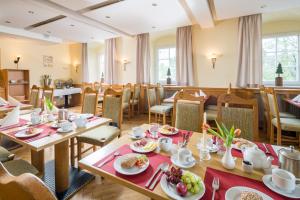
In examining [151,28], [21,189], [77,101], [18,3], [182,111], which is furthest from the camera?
[77,101]

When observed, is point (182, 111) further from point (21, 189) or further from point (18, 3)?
point (18, 3)

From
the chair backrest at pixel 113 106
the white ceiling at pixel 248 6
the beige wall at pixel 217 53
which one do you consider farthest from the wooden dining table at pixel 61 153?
the beige wall at pixel 217 53

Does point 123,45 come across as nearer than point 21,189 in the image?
No

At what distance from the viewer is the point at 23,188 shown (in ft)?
1.31

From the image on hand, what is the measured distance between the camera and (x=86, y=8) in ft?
11.6

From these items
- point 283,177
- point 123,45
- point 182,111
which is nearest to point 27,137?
point 182,111

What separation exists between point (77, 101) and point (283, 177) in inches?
291

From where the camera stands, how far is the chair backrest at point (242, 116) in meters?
1.51

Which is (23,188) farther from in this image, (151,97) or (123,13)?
(123,13)

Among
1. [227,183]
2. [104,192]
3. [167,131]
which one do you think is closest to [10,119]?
[104,192]

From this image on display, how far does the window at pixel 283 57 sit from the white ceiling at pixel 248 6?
975 mm

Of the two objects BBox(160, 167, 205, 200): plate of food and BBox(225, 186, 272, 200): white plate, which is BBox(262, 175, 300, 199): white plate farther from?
BBox(160, 167, 205, 200): plate of food

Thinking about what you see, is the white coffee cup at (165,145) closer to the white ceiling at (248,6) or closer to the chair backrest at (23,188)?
the chair backrest at (23,188)

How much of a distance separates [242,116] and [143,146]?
100cm
